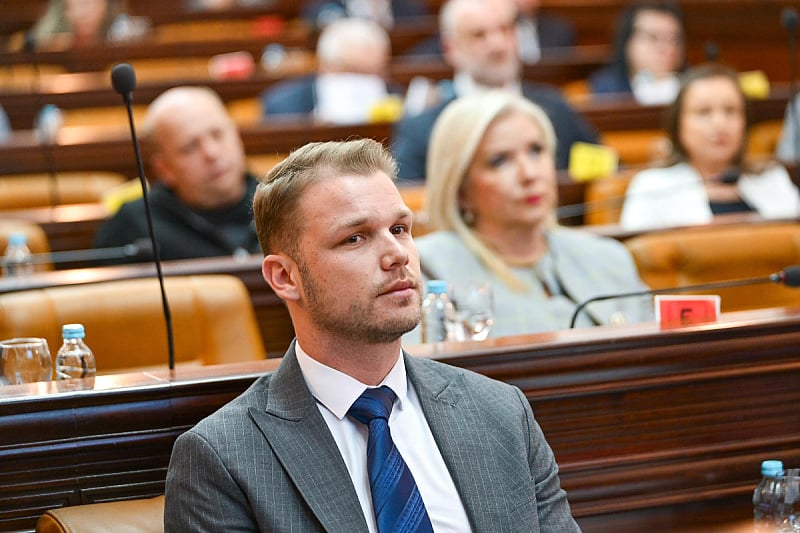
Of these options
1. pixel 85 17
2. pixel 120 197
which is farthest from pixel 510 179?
pixel 85 17

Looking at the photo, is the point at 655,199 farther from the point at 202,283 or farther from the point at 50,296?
the point at 50,296

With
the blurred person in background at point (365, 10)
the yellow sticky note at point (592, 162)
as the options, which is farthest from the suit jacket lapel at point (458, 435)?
the blurred person in background at point (365, 10)

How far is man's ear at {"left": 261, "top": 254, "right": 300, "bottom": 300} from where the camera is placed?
1.88 metres

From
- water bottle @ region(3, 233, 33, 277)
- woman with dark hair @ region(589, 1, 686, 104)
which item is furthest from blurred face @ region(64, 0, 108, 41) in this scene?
water bottle @ region(3, 233, 33, 277)

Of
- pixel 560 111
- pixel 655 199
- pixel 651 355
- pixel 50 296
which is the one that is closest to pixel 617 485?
pixel 651 355

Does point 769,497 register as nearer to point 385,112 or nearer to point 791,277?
point 791,277

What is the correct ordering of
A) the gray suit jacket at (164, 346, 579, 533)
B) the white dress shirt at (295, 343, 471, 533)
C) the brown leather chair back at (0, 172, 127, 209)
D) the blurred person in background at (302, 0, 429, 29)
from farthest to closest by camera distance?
the blurred person in background at (302, 0, 429, 29)
the brown leather chair back at (0, 172, 127, 209)
the white dress shirt at (295, 343, 471, 533)
the gray suit jacket at (164, 346, 579, 533)

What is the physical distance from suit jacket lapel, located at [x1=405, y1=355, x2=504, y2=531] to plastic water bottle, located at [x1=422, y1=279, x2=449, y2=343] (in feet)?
2.81

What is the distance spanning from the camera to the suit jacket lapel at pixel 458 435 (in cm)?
181

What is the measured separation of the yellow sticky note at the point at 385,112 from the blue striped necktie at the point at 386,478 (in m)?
4.35

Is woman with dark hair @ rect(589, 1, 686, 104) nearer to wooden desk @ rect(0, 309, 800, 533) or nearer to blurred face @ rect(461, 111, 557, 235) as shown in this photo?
blurred face @ rect(461, 111, 557, 235)

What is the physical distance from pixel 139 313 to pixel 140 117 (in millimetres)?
3656

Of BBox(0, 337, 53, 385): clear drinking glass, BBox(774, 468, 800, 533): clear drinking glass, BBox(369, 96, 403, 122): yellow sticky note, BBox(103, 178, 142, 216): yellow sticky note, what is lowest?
BBox(774, 468, 800, 533): clear drinking glass

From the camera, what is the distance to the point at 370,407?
182 centimetres
